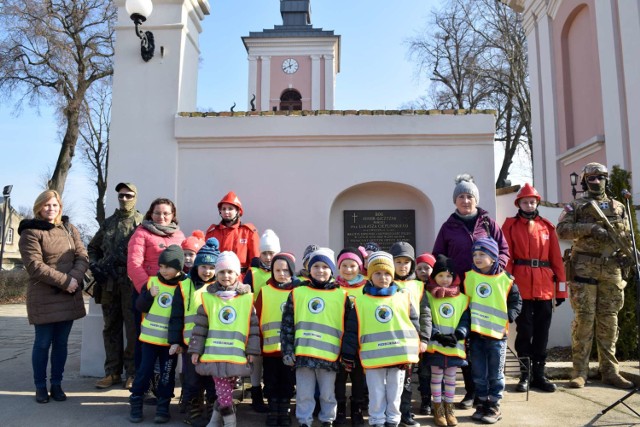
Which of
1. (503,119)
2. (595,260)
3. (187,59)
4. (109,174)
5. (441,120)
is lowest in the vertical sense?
(595,260)

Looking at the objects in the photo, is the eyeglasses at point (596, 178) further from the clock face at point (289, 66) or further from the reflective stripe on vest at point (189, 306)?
the clock face at point (289, 66)

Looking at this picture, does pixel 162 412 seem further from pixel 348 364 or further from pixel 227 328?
pixel 348 364

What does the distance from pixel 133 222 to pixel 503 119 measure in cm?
2087

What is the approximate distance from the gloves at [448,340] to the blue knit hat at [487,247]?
2.60 ft

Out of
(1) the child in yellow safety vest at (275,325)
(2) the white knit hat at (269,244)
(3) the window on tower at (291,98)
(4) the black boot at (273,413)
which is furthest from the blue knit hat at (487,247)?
(3) the window on tower at (291,98)

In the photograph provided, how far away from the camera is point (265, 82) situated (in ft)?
97.0

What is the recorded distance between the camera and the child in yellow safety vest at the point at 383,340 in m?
3.86

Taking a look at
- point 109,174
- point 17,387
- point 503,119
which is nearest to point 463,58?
point 503,119

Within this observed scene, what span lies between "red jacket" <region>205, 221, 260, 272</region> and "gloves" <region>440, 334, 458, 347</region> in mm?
2067

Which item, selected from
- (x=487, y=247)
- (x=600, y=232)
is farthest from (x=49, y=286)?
(x=600, y=232)

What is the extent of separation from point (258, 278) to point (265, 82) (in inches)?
1028

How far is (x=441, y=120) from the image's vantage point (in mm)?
6223

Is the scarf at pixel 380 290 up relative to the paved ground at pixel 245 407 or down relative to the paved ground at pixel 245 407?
up

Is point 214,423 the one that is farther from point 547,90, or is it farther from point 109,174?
point 547,90
